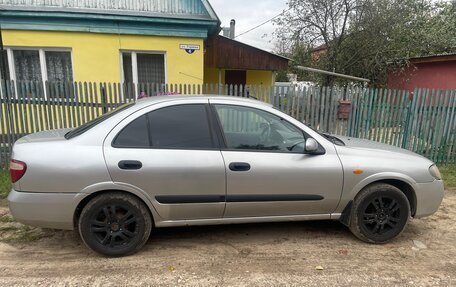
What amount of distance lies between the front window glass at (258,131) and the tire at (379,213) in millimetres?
894

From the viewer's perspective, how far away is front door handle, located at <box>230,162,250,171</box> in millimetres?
2975

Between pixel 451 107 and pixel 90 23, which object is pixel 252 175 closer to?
pixel 451 107

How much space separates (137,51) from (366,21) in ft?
29.8

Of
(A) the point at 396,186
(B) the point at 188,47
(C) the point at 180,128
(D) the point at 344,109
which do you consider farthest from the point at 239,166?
(B) the point at 188,47

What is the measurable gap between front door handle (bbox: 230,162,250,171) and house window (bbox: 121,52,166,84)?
5.95m

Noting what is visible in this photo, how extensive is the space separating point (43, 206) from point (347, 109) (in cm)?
599

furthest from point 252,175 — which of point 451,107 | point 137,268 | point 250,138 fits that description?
point 451,107

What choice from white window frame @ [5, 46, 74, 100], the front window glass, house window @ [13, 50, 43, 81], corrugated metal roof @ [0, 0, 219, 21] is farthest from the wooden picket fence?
the front window glass

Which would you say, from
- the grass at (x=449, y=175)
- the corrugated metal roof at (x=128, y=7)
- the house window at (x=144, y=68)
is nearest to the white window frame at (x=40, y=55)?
the corrugated metal roof at (x=128, y=7)

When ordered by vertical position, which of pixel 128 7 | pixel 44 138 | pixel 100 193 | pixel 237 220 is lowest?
pixel 237 220

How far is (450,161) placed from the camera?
686cm

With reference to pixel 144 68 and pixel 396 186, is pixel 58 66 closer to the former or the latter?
pixel 144 68

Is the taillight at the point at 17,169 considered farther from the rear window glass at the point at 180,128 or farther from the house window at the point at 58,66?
the house window at the point at 58,66

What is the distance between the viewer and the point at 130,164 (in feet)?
9.23
